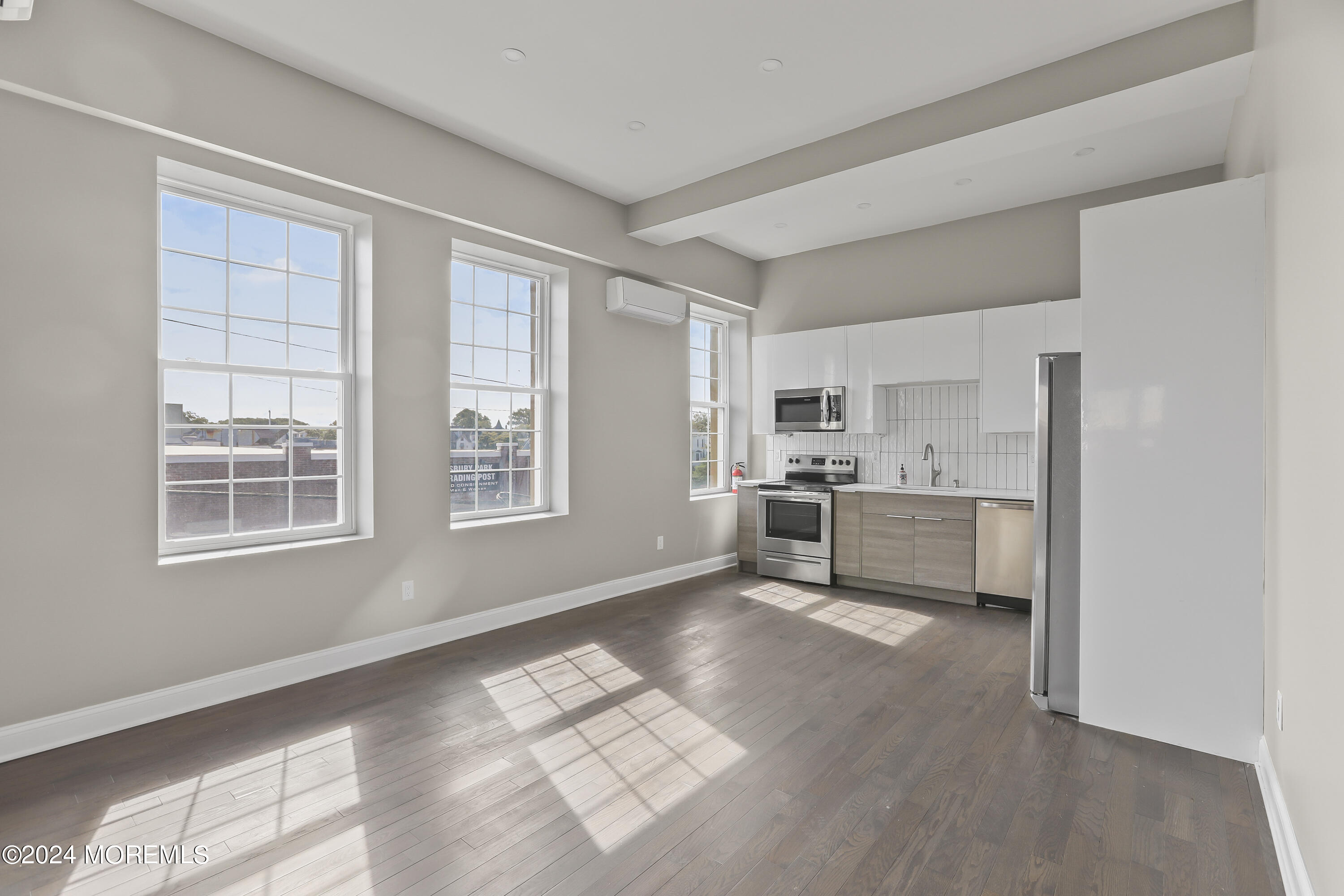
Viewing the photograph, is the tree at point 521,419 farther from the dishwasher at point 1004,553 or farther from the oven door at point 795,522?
the dishwasher at point 1004,553

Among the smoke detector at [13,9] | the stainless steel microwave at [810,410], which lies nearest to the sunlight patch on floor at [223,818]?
the smoke detector at [13,9]

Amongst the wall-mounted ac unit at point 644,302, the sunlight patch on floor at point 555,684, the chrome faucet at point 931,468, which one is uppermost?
the wall-mounted ac unit at point 644,302

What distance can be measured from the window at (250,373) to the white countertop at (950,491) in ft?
12.1

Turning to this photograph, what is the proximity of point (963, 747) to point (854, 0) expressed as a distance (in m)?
3.09

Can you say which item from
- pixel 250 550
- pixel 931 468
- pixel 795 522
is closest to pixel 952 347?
pixel 931 468

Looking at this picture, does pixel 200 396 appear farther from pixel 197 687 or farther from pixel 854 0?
pixel 854 0

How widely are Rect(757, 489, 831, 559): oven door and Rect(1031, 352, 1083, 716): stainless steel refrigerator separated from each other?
2.43 metres

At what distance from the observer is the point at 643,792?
90.4 inches

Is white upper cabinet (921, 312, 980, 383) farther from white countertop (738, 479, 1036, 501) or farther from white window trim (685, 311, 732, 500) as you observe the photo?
white window trim (685, 311, 732, 500)

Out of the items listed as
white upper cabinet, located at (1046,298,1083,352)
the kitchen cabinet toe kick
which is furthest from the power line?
white upper cabinet, located at (1046,298,1083,352)

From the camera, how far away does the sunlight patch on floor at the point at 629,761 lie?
85.6 inches

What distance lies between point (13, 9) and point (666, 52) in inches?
92.8

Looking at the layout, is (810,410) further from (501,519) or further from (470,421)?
(470,421)

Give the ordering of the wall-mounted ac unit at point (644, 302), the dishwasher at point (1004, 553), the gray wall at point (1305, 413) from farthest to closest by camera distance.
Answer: the wall-mounted ac unit at point (644, 302), the dishwasher at point (1004, 553), the gray wall at point (1305, 413)
